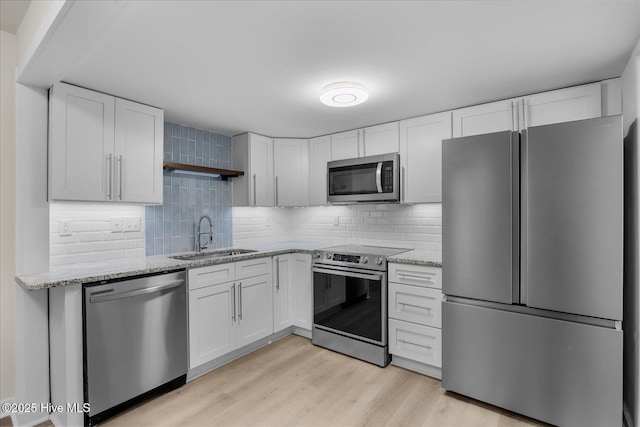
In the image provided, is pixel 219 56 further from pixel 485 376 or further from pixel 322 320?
pixel 485 376

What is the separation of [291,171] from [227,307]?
1787mm

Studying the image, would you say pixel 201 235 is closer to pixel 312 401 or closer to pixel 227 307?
pixel 227 307

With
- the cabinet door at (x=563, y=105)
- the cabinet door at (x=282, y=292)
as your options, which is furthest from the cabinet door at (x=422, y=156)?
the cabinet door at (x=282, y=292)

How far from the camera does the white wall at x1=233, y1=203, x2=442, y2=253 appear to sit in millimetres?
3312

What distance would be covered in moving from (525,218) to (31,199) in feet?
10.6

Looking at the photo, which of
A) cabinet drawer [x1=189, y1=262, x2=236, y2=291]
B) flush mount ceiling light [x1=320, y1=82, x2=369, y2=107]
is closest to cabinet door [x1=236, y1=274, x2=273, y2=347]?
cabinet drawer [x1=189, y1=262, x2=236, y2=291]

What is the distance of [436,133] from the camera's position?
2.96 m

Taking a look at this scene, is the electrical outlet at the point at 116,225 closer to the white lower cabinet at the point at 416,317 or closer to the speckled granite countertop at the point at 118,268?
the speckled granite countertop at the point at 118,268

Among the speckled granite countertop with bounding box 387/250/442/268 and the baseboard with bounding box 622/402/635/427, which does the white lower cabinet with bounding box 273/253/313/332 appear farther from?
the baseboard with bounding box 622/402/635/427

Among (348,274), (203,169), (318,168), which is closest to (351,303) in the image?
(348,274)

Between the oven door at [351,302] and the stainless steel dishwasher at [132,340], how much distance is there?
50.5 inches

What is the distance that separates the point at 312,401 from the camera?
2.28m

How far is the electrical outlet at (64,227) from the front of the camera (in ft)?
7.88

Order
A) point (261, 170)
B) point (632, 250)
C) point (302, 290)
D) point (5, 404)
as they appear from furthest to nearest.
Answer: point (261, 170), point (302, 290), point (5, 404), point (632, 250)
